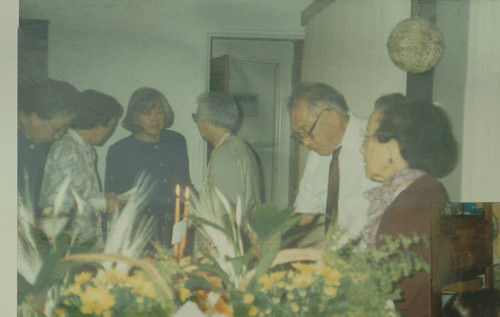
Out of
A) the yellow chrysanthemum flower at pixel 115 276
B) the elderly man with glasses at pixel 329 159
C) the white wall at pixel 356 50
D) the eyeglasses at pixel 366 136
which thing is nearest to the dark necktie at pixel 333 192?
the elderly man with glasses at pixel 329 159

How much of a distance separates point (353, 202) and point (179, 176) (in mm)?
666

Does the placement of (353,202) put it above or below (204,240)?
above

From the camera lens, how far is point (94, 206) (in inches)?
78.6

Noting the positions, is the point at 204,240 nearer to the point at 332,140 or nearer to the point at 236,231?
the point at 236,231

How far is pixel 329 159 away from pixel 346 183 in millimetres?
113

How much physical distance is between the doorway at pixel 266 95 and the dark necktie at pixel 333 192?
141 mm

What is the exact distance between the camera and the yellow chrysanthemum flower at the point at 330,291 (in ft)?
6.83

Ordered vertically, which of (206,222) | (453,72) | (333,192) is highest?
(453,72)

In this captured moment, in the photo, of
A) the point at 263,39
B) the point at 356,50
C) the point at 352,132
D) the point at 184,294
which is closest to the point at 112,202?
the point at 184,294

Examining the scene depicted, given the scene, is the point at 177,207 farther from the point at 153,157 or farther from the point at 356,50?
the point at 356,50

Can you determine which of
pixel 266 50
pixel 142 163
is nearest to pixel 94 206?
pixel 142 163

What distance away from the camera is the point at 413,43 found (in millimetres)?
2070

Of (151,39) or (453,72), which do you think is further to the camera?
(453,72)

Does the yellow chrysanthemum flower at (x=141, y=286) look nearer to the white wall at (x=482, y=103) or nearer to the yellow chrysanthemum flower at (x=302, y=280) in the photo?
the yellow chrysanthemum flower at (x=302, y=280)
